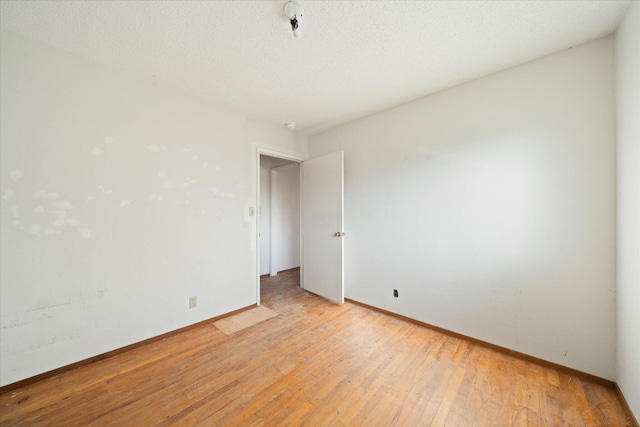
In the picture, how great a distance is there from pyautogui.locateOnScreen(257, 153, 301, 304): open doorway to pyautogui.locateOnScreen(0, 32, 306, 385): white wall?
68.8 inches

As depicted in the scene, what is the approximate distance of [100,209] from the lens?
1910mm

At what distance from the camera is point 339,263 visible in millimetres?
3049

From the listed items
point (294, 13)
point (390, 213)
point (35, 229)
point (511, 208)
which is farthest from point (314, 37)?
point (35, 229)

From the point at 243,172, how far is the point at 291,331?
1.90 m

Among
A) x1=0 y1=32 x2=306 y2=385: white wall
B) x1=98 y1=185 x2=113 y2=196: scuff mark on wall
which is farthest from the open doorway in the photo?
x1=98 y1=185 x2=113 y2=196: scuff mark on wall

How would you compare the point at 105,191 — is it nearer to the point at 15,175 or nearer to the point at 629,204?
the point at 15,175

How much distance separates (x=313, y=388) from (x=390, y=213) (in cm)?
187

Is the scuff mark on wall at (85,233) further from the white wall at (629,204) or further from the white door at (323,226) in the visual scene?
the white wall at (629,204)

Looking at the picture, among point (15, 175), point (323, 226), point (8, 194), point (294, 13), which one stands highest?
point (294, 13)

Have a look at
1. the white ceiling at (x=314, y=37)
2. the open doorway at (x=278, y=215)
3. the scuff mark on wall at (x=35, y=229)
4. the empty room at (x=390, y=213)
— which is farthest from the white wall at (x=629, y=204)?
the scuff mark on wall at (x=35, y=229)

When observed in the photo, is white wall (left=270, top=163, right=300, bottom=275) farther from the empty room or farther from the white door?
the empty room

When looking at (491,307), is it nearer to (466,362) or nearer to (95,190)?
(466,362)

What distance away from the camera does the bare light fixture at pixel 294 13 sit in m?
1.36

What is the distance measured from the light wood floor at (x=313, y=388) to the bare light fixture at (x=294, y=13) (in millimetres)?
2405
